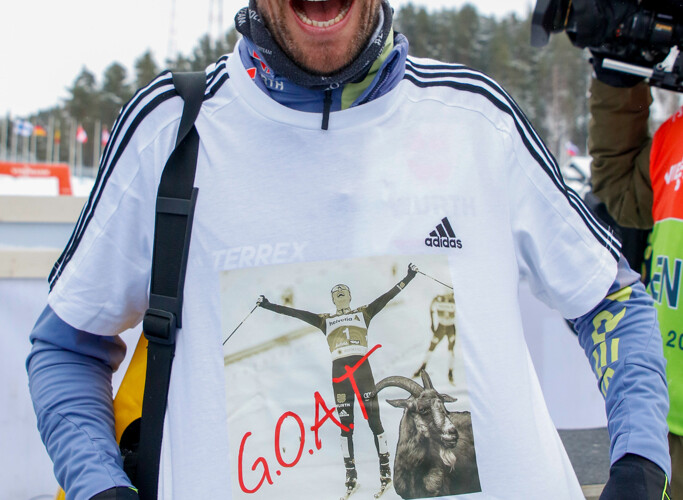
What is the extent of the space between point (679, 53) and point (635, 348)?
1.64m

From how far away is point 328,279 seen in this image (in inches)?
55.7

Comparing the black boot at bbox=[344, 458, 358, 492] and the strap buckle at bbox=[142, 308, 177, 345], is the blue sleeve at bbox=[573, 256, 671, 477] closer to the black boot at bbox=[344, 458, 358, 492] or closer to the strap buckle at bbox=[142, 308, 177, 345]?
the black boot at bbox=[344, 458, 358, 492]

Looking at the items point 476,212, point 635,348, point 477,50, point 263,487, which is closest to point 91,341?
point 263,487

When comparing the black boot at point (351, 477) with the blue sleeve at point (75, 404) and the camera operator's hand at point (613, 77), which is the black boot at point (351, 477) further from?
the camera operator's hand at point (613, 77)

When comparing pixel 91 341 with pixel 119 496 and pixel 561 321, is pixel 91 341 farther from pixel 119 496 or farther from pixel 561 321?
pixel 561 321

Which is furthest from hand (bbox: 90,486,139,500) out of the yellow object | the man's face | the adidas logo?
the man's face

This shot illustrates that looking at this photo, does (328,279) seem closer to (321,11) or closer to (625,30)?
(321,11)

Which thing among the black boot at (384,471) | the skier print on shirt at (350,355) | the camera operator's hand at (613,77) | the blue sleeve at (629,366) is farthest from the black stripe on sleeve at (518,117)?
the camera operator's hand at (613,77)

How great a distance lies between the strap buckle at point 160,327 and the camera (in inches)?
54.8

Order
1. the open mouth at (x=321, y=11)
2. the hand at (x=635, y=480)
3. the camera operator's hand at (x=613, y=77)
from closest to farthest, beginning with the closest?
the hand at (x=635, y=480)
the open mouth at (x=321, y=11)
the camera operator's hand at (x=613, y=77)

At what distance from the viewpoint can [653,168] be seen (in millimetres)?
2580

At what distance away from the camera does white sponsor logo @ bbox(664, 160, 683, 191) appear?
7.72 feet

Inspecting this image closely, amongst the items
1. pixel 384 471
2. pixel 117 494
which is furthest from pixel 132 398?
pixel 384 471

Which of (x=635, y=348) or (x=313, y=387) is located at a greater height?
(x=635, y=348)
